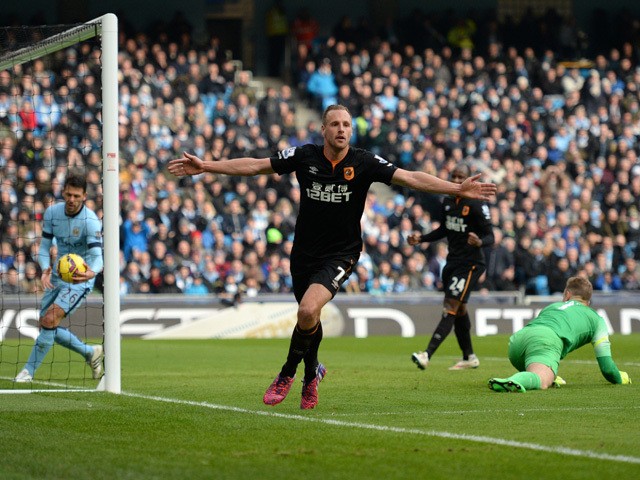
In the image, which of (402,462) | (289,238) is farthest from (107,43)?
(289,238)

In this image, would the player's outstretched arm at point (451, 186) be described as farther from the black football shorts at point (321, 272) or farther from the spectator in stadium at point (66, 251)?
the spectator in stadium at point (66, 251)

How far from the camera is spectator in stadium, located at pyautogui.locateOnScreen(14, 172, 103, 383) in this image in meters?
11.5

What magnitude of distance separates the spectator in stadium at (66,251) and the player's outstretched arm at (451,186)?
368 cm

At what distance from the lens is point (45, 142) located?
77.5 ft

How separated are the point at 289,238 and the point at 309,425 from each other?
1668 cm

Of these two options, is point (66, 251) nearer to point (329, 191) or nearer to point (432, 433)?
point (329, 191)

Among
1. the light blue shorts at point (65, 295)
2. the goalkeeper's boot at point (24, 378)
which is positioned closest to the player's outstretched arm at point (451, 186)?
the light blue shorts at point (65, 295)

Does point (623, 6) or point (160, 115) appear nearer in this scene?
point (160, 115)

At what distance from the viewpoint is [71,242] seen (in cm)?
1162

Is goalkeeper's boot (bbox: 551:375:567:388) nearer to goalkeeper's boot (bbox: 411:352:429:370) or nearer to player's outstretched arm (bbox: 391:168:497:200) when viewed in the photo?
goalkeeper's boot (bbox: 411:352:429:370)

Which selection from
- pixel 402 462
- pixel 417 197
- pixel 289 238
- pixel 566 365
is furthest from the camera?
pixel 417 197

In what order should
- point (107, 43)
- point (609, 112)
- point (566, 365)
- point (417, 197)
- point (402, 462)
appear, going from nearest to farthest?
point (402, 462), point (107, 43), point (566, 365), point (417, 197), point (609, 112)

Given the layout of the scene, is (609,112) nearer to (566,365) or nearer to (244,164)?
(566,365)

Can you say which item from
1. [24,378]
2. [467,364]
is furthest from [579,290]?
[24,378]
